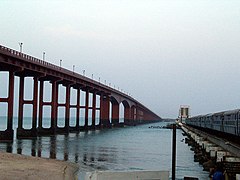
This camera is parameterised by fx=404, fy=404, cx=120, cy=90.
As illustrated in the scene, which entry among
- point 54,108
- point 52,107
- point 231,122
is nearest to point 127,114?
point 54,108

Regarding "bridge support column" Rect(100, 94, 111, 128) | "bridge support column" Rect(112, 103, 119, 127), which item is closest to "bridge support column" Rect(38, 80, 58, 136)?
"bridge support column" Rect(100, 94, 111, 128)

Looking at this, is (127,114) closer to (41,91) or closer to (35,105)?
(41,91)

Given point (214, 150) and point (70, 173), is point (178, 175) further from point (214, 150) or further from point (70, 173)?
point (70, 173)

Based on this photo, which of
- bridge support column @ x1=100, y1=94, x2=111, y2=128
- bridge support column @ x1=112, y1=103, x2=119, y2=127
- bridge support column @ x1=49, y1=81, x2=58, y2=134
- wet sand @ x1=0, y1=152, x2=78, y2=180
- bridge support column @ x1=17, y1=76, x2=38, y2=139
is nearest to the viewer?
wet sand @ x1=0, y1=152, x2=78, y2=180

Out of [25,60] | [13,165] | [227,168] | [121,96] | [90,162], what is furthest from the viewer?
[121,96]

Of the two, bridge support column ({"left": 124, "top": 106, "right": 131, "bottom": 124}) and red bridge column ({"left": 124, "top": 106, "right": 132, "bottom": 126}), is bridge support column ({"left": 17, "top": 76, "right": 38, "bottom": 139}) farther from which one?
red bridge column ({"left": 124, "top": 106, "right": 132, "bottom": 126})

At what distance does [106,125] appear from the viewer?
147 meters

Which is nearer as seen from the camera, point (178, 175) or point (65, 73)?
point (178, 175)

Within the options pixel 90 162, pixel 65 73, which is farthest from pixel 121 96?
pixel 90 162

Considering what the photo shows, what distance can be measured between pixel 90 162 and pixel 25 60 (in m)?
33.6

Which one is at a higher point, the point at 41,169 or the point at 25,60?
the point at 25,60

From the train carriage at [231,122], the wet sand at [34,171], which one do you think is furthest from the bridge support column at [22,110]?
the train carriage at [231,122]

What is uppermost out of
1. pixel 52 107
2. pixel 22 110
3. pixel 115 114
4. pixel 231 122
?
pixel 52 107

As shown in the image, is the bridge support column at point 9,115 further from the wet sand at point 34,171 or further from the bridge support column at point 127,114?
the bridge support column at point 127,114
